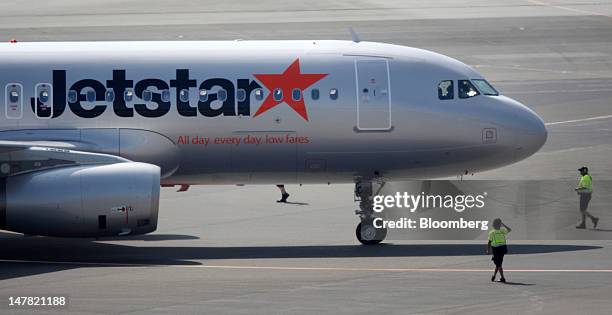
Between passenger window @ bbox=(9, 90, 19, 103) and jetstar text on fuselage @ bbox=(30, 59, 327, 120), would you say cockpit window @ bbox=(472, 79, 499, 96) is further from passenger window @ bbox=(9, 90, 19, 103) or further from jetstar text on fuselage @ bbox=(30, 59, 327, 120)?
passenger window @ bbox=(9, 90, 19, 103)

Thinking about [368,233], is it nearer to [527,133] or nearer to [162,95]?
[527,133]

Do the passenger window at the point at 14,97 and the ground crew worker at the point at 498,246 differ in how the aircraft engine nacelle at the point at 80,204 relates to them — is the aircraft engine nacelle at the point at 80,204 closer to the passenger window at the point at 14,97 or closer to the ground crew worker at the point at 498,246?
the passenger window at the point at 14,97

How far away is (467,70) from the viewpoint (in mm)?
34719

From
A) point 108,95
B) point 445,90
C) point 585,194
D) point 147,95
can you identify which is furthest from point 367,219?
point 108,95

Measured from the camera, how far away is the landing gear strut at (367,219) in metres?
34.1

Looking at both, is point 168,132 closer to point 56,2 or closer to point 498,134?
point 498,134

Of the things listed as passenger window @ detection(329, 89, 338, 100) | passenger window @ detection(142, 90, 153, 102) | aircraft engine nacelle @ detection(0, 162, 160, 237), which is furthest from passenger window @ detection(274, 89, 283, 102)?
aircraft engine nacelle @ detection(0, 162, 160, 237)

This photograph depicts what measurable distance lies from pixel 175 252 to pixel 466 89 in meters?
8.80

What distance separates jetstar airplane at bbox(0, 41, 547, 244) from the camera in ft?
109

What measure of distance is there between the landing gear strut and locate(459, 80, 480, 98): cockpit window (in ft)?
11.1

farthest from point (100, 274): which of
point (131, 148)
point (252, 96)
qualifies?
point (252, 96)

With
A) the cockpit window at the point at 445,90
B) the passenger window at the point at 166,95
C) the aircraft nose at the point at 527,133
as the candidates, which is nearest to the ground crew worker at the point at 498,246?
the aircraft nose at the point at 527,133

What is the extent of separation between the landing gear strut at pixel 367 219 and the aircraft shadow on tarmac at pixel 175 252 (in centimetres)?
31

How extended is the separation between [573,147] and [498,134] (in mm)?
19425
